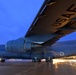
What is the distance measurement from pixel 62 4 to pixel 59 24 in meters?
4.92

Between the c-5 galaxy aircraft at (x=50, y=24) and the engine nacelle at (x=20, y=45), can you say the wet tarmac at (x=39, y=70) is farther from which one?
the engine nacelle at (x=20, y=45)

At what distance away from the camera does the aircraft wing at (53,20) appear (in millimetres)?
13434

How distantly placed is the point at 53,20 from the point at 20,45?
10148 mm

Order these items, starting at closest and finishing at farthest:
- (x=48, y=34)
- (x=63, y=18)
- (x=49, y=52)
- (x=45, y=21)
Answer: (x=63, y=18) < (x=45, y=21) < (x=48, y=34) < (x=49, y=52)

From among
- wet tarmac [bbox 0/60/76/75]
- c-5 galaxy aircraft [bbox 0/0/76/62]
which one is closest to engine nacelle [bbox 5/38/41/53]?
c-5 galaxy aircraft [bbox 0/0/76/62]

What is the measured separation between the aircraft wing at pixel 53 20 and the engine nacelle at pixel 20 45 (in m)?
2.55

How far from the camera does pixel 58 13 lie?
15047 mm

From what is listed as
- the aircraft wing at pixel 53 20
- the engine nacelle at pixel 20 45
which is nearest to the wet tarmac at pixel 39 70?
the aircraft wing at pixel 53 20

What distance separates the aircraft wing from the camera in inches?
529

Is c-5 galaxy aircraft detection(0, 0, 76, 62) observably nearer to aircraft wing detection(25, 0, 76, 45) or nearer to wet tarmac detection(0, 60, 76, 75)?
aircraft wing detection(25, 0, 76, 45)

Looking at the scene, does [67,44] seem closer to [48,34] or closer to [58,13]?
[48,34]

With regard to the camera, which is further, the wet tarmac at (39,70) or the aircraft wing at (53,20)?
the wet tarmac at (39,70)

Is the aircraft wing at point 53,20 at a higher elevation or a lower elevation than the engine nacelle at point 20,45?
higher

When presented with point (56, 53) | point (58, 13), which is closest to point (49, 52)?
point (56, 53)
